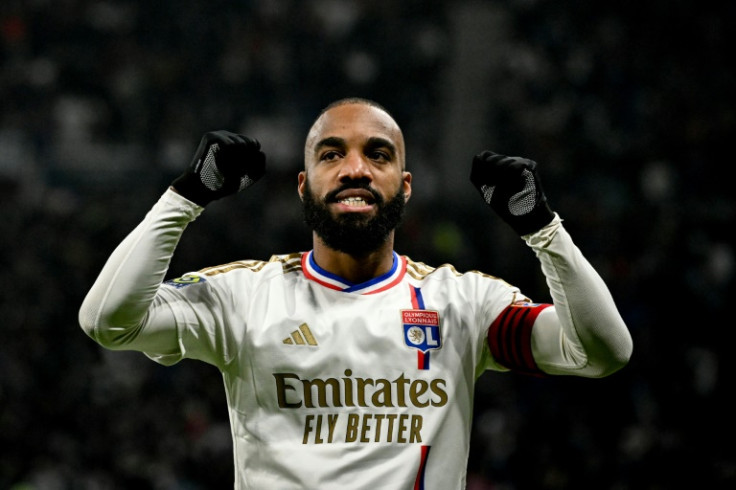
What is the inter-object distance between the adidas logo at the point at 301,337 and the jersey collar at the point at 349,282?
205 mm

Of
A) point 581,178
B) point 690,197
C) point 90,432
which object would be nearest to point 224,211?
point 90,432

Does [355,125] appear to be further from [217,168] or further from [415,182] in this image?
[415,182]

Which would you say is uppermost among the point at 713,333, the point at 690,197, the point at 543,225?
the point at 543,225

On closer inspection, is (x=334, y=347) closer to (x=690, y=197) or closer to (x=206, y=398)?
(x=206, y=398)

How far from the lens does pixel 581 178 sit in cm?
955

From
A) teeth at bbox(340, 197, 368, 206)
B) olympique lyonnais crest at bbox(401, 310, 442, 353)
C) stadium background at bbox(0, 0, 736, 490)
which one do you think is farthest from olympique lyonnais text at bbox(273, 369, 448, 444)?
stadium background at bbox(0, 0, 736, 490)

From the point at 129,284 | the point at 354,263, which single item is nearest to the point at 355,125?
the point at 354,263

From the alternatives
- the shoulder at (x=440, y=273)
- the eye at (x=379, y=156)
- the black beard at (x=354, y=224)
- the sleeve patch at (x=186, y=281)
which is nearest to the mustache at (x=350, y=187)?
the black beard at (x=354, y=224)

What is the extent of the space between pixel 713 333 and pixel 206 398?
421 centimetres

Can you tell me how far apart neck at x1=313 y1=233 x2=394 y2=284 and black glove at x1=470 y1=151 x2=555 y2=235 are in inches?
17.2

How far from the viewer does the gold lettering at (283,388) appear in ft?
9.08

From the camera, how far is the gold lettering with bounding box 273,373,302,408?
9.08 feet

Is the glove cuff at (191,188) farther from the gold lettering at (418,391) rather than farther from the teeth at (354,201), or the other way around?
the gold lettering at (418,391)

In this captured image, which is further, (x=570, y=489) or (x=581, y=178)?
(x=581, y=178)
